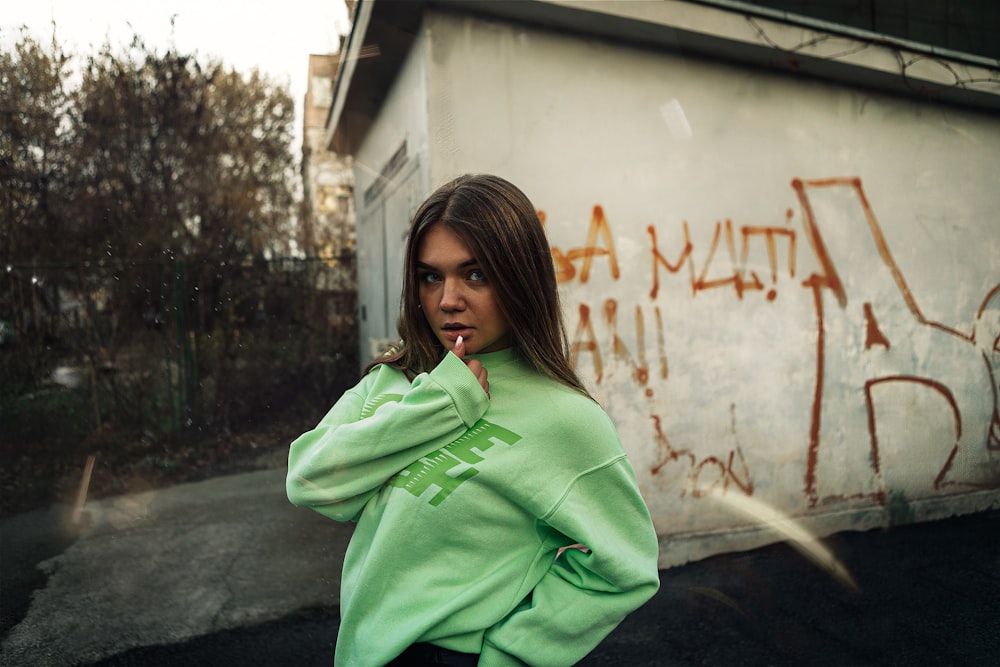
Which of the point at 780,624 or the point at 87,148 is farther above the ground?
the point at 87,148

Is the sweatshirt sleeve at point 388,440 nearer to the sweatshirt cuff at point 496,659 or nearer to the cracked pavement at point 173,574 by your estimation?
the sweatshirt cuff at point 496,659

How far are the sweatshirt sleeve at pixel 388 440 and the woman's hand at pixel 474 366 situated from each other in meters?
0.03

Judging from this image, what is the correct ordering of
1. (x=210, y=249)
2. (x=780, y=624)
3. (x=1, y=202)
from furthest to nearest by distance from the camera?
(x=210, y=249), (x=1, y=202), (x=780, y=624)

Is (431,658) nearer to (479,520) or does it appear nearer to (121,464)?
(479,520)

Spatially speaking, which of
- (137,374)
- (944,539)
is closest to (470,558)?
(944,539)

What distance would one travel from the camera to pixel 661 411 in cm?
402

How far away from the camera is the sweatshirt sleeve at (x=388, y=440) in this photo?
51.2 inches

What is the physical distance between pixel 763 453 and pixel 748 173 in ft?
5.94

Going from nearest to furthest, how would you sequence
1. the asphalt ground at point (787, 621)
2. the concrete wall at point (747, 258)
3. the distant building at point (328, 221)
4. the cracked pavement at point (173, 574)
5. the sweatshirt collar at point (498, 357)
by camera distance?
the sweatshirt collar at point (498, 357) → the asphalt ground at point (787, 621) → the cracked pavement at point (173, 574) → the concrete wall at point (747, 258) → the distant building at point (328, 221)

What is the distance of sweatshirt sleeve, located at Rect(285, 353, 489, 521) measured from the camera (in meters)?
1.30

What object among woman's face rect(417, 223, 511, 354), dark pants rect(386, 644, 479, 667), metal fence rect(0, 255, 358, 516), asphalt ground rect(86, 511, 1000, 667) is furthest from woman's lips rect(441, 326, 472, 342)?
metal fence rect(0, 255, 358, 516)

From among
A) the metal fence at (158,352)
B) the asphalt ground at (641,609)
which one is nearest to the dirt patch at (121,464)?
the metal fence at (158,352)

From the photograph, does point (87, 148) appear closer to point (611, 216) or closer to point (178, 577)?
point (178, 577)

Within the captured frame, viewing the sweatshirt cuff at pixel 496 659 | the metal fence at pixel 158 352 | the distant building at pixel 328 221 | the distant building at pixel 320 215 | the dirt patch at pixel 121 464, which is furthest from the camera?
the distant building at pixel 320 215
